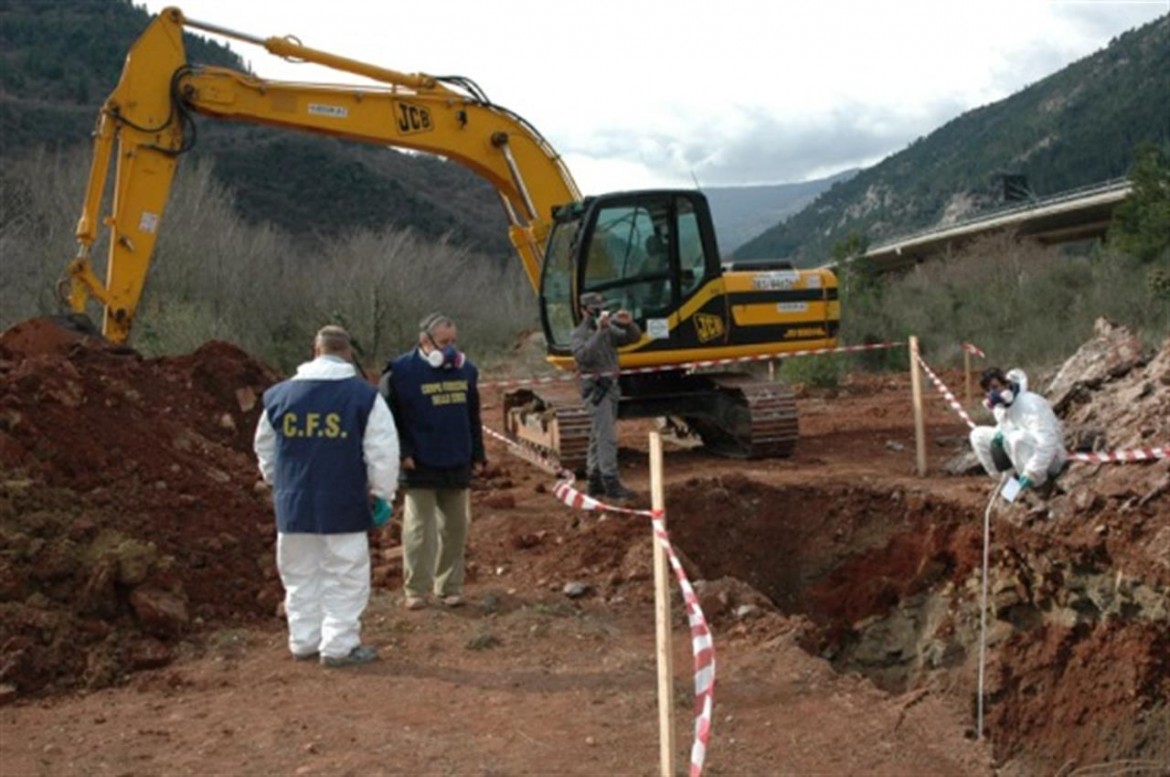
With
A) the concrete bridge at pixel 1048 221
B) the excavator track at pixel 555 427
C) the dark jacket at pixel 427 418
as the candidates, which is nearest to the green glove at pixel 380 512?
the dark jacket at pixel 427 418

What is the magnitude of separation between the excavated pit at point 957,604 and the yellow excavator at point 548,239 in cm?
186

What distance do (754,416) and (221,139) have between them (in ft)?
182

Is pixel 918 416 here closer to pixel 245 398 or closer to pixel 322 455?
pixel 245 398

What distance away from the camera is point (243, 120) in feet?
38.7

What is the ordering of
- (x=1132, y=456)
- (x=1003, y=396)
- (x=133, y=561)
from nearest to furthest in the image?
(x=133, y=561), (x=1132, y=456), (x=1003, y=396)

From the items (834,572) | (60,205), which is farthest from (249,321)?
(834,572)

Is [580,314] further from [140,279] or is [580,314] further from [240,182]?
[240,182]

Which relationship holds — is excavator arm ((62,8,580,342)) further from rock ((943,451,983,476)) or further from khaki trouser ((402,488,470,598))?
khaki trouser ((402,488,470,598))

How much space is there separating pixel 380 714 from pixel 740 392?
7.64 meters

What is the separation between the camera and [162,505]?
8.10m

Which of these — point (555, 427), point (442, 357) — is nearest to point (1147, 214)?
point (555, 427)

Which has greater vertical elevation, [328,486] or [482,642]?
[328,486]

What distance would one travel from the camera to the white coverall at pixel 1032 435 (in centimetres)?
862

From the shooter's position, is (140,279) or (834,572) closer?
(834,572)
